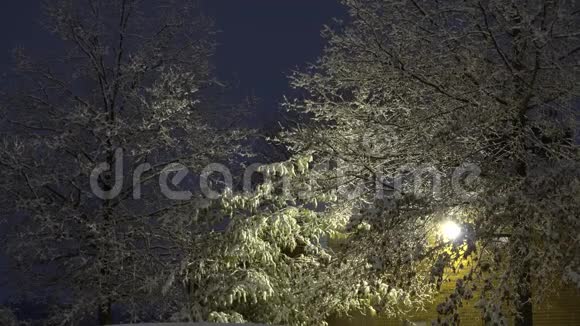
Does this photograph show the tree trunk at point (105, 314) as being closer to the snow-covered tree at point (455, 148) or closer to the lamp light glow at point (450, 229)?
the snow-covered tree at point (455, 148)

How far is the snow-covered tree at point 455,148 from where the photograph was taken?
350 inches

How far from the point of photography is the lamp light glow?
401 inches

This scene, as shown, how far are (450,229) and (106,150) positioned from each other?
5.81m

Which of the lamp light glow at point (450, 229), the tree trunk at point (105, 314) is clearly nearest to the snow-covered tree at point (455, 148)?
the lamp light glow at point (450, 229)

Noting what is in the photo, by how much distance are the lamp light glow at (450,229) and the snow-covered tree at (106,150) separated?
4482 millimetres

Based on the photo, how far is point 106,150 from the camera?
527 inches

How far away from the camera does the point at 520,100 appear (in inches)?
371

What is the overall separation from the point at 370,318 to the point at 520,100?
5737mm

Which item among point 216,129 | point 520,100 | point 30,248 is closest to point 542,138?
point 520,100

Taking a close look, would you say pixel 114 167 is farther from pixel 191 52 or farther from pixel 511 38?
pixel 511 38

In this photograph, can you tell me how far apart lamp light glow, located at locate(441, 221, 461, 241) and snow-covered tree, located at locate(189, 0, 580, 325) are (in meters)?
0.14

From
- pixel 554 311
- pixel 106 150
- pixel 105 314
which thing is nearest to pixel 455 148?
pixel 554 311

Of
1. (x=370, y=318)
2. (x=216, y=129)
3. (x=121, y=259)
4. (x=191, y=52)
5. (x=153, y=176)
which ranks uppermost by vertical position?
(x=191, y=52)

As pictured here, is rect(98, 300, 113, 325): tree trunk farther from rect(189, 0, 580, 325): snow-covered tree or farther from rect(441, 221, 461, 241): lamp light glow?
rect(441, 221, 461, 241): lamp light glow
